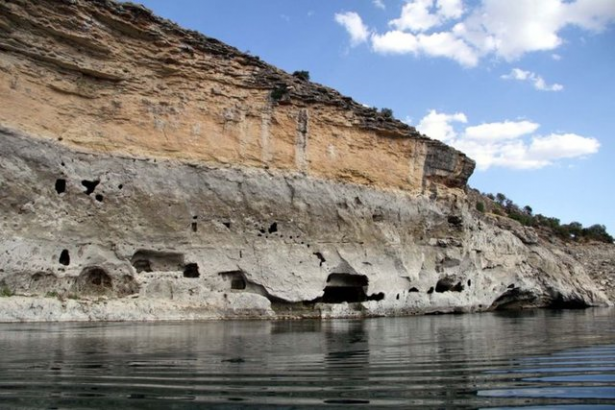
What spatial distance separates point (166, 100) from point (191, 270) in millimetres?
7043

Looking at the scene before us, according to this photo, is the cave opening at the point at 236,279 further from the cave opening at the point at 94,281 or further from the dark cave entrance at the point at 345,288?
the cave opening at the point at 94,281

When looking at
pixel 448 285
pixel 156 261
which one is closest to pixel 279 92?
pixel 156 261

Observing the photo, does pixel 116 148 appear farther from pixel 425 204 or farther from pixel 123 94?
pixel 425 204

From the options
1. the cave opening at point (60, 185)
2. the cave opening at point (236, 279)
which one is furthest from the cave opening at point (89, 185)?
the cave opening at point (236, 279)

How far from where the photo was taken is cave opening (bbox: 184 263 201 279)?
67.4 feet

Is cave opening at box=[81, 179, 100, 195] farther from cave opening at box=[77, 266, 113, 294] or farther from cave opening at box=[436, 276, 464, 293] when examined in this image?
cave opening at box=[436, 276, 464, 293]

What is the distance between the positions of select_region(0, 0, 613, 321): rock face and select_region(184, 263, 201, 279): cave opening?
0.09 metres

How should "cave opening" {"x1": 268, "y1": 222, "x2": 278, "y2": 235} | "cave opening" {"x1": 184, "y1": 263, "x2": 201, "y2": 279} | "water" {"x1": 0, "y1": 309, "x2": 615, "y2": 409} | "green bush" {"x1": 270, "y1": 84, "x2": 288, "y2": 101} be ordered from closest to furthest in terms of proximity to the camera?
"water" {"x1": 0, "y1": 309, "x2": 615, "y2": 409} < "cave opening" {"x1": 184, "y1": 263, "x2": 201, "y2": 279} < "cave opening" {"x1": 268, "y1": 222, "x2": 278, "y2": 235} < "green bush" {"x1": 270, "y1": 84, "x2": 288, "y2": 101}

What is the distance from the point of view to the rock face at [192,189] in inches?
708

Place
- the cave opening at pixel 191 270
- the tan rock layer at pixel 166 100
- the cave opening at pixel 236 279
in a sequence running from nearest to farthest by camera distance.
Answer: the tan rock layer at pixel 166 100, the cave opening at pixel 191 270, the cave opening at pixel 236 279

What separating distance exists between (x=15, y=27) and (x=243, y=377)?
18.0 meters

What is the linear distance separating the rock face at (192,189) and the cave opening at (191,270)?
0.09 m

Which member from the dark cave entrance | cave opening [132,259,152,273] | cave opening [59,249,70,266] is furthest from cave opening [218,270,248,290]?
cave opening [59,249,70,266]

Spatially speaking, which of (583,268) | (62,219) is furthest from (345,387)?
(583,268)
